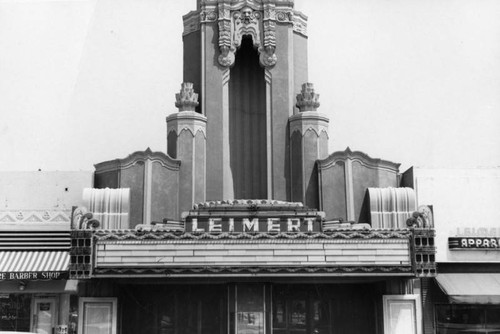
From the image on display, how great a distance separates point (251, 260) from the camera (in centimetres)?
2316

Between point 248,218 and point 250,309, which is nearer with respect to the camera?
point 248,218

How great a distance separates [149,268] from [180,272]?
987mm

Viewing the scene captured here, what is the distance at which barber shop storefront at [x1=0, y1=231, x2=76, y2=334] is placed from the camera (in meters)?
26.1

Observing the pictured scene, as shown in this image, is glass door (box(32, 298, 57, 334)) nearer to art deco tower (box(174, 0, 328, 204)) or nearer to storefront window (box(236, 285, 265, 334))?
art deco tower (box(174, 0, 328, 204))

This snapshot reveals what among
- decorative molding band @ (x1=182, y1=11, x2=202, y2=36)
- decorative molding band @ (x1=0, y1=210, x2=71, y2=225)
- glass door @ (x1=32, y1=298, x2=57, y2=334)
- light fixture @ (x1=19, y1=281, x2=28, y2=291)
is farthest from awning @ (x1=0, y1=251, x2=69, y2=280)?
decorative molding band @ (x1=182, y1=11, x2=202, y2=36)

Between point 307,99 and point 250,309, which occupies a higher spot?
point 307,99

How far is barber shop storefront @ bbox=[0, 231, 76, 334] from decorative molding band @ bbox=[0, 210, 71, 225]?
1.54ft

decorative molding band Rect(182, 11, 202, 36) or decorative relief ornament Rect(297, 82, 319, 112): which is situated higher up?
decorative molding band Rect(182, 11, 202, 36)

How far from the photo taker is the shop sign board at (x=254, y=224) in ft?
77.2

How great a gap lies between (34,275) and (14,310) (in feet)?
7.91

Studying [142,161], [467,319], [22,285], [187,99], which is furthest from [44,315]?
[467,319]

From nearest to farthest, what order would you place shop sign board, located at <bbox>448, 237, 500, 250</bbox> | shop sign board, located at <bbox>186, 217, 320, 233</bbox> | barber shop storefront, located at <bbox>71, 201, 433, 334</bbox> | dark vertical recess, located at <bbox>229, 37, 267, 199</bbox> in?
barber shop storefront, located at <bbox>71, 201, 433, 334</bbox>
shop sign board, located at <bbox>186, 217, 320, 233</bbox>
shop sign board, located at <bbox>448, 237, 500, 250</bbox>
dark vertical recess, located at <bbox>229, 37, 267, 199</bbox>

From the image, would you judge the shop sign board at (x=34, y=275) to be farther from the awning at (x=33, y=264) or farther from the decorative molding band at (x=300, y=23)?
the decorative molding band at (x=300, y=23)

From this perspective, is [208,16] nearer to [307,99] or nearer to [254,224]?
[307,99]
